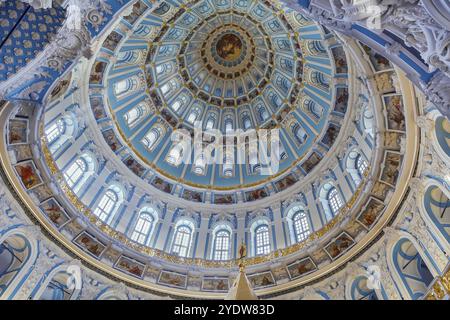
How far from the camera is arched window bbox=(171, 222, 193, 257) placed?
25.8 m

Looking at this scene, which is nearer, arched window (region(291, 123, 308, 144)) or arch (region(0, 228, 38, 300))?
arch (region(0, 228, 38, 300))

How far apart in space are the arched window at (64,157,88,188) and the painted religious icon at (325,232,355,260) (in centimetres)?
1623

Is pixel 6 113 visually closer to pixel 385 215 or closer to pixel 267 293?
pixel 267 293

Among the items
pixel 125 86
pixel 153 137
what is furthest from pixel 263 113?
pixel 125 86

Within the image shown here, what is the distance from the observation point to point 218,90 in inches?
1483

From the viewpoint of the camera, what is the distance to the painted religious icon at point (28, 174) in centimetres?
1788

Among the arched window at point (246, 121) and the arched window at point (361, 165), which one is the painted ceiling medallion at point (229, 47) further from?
the arched window at point (361, 165)

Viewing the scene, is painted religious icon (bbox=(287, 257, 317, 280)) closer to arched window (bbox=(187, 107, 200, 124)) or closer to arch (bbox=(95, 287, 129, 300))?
arch (bbox=(95, 287, 129, 300))

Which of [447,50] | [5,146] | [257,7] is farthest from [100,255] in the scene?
[257,7]

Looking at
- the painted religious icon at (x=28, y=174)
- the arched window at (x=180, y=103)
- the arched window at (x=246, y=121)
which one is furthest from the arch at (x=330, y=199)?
the painted religious icon at (x=28, y=174)

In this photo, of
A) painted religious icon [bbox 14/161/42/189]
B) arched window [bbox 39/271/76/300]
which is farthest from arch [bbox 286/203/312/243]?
painted religious icon [bbox 14/161/42/189]

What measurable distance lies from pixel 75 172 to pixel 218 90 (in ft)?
61.1

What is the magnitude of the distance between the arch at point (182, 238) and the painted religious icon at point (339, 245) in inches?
397

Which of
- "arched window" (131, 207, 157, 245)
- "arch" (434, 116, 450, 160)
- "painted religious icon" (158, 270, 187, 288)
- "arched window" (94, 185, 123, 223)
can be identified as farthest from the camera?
"arched window" (131, 207, 157, 245)
